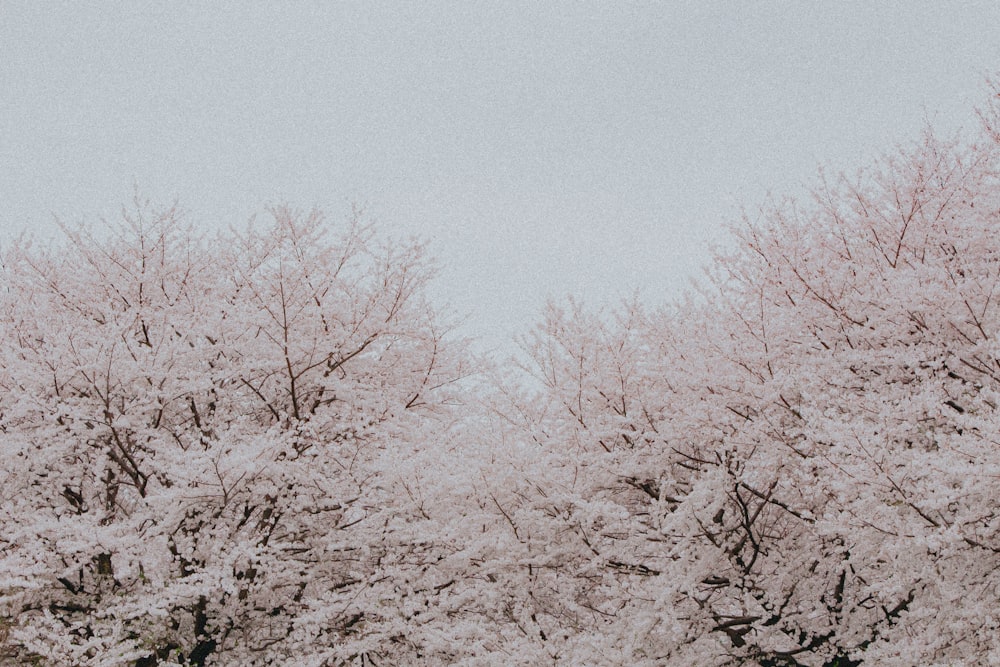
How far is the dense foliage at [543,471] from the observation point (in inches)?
281

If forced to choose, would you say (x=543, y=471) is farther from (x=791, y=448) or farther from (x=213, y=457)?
(x=213, y=457)

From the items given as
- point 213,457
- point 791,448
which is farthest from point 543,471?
point 213,457

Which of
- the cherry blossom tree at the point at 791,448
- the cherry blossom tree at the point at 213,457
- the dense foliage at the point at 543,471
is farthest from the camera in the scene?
the cherry blossom tree at the point at 213,457

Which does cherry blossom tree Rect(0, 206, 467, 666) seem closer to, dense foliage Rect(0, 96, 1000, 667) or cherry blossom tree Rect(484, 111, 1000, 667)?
dense foliage Rect(0, 96, 1000, 667)

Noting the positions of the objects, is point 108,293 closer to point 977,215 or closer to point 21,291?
point 21,291

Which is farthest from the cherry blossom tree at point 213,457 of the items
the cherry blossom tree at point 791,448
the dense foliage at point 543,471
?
the cherry blossom tree at point 791,448

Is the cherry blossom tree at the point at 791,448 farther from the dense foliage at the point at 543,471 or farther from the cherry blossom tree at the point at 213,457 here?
the cherry blossom tree at the point at 213,457

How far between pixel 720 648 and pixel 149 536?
6.20m

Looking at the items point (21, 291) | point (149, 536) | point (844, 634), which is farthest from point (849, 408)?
point (21, 291)

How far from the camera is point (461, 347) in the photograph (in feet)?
40.3

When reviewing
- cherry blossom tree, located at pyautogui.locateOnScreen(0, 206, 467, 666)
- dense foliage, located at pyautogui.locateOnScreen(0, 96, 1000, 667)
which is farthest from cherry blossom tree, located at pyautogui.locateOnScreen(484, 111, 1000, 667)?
cherry blossom tree, located at pyautogui.locateOnScreen(0, 206, 467, 666)

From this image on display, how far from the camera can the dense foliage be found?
7.12 meters

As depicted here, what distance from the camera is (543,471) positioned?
8352 millimetres

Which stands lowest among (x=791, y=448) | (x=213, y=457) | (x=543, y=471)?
(x=791, y=448)
